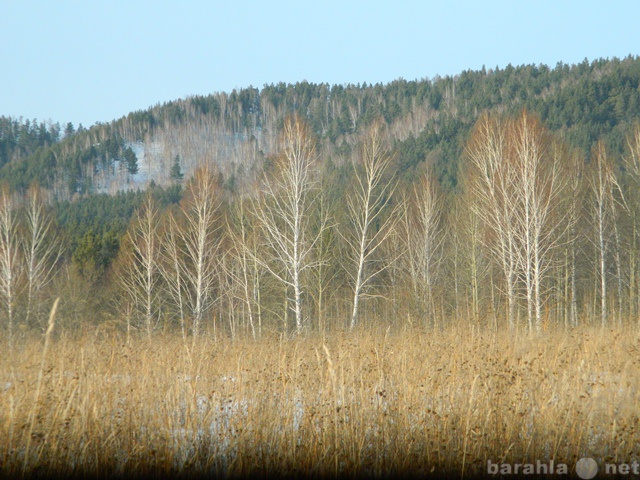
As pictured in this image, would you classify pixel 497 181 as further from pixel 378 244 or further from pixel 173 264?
pixel 173 264

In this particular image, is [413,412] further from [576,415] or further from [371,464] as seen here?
[576,415]

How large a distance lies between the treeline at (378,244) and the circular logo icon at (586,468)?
9.64 metres

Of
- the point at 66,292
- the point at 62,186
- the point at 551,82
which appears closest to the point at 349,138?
the point at 551,82

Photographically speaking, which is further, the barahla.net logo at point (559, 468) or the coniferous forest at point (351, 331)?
the coniferous forest at point (351, 331)

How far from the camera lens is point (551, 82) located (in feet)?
266

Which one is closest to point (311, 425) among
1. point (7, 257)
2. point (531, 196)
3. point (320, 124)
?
point (531, 196)

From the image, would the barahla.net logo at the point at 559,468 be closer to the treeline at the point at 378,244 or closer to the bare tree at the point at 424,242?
the treeline at the point at 378,244

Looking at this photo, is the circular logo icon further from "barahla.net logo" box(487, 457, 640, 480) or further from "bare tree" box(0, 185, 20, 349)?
"bare tree" box(0, 185, 20, 349)

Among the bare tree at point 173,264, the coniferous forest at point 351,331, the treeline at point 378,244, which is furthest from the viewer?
the bare tree at point 173,264

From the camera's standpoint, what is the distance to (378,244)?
50.7 ft

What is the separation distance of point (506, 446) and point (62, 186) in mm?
101039

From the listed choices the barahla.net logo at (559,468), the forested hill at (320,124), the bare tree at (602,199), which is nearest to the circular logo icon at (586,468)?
the barahla.net logo at (559,468)

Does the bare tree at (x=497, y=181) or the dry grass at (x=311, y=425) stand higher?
the bare tree at (x=497, y=181)

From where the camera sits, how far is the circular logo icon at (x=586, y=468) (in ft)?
13.1
